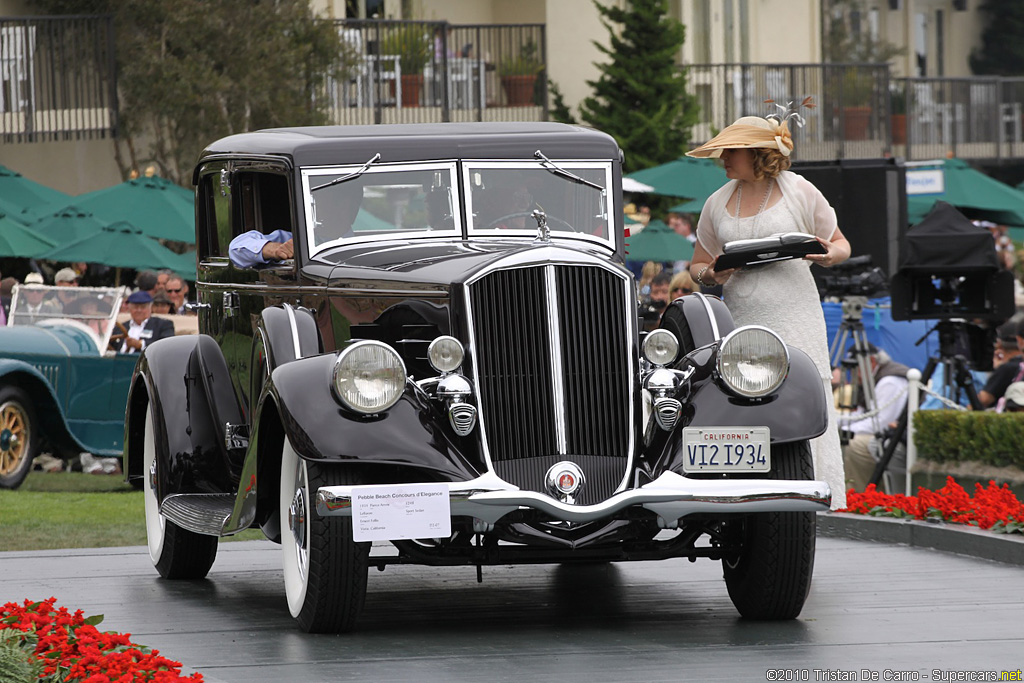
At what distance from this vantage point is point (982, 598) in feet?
23.4

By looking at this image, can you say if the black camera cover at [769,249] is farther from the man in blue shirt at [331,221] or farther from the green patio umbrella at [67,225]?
the green patio umbrella at [67,225]

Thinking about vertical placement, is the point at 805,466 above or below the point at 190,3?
below

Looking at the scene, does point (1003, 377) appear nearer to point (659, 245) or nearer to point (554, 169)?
point (554, 169)

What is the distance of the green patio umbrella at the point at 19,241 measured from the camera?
1711 cm

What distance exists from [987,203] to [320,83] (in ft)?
33.6

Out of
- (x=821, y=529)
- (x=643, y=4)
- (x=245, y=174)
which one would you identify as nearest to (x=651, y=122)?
(x=643, y=4)

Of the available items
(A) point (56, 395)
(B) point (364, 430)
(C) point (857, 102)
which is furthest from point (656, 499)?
(C) point (857, 102)

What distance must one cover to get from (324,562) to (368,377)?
2.23ft

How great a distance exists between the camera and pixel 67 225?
18672 mm

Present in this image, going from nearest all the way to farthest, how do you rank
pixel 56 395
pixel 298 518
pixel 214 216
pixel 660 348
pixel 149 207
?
pixel 298 518 < pixel 660 348 < pixel 214 216 < pixel 56 395 < pixel 149 207

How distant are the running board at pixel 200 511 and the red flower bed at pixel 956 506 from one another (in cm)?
342

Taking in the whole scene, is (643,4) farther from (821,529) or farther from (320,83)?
(821,529)

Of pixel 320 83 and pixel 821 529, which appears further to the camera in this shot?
pixel 320 83

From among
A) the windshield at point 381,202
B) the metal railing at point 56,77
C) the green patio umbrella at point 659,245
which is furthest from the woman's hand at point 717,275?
the metal railing at point 56,77
